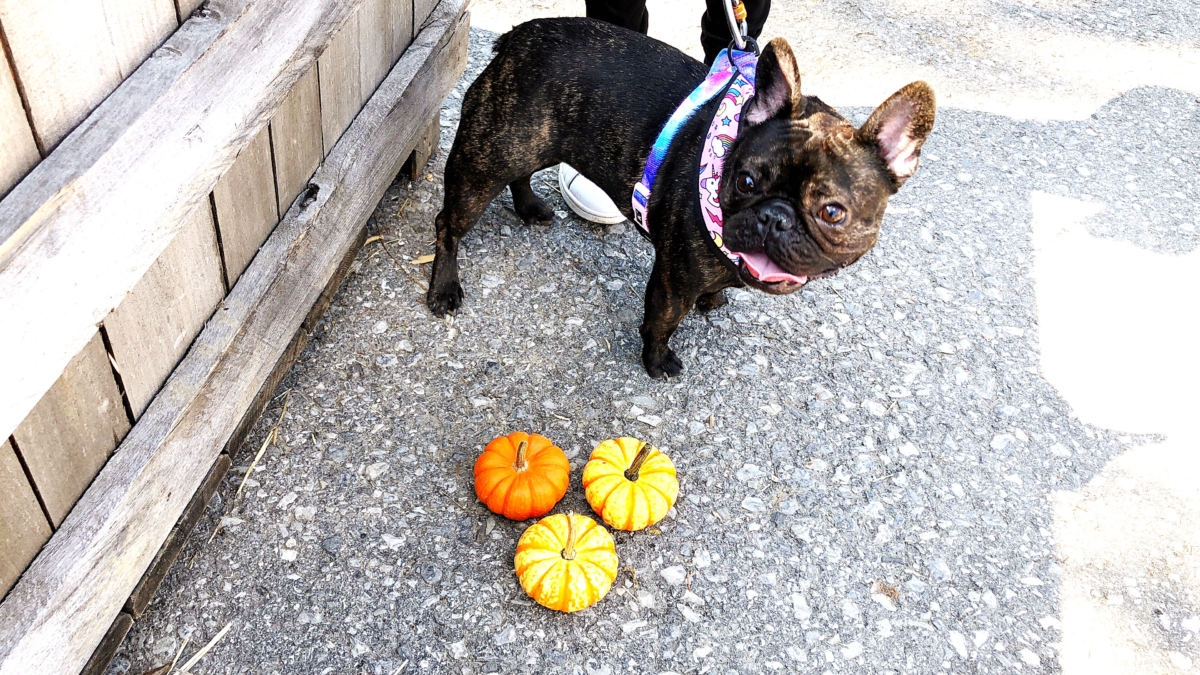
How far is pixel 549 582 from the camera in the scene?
2.83m

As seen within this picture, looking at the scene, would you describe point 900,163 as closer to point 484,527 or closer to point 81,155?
point 484,527

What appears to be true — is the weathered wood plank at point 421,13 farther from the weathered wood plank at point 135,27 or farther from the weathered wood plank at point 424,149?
the weathered wood plank at point 135,27

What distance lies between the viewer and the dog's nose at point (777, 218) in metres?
2.75

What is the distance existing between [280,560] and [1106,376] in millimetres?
3505

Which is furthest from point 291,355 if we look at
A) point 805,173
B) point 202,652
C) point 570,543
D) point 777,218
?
point 805,173

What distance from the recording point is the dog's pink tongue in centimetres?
293

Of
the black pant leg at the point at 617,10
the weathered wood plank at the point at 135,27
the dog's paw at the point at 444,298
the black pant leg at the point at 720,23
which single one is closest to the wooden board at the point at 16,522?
the weathered wood plank at the point at 135,27

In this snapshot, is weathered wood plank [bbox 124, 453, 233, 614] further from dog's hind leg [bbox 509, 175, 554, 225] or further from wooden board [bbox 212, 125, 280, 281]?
dog's hind leg [bbox 509, 175, 554, 225]

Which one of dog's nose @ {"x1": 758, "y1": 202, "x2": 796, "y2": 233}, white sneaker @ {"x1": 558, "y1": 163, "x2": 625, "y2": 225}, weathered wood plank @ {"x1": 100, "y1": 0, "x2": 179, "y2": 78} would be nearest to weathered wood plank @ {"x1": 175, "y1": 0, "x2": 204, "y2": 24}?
weathered wood plank @ {"x1": 100, "y1": 0, "x2": 179, "y2": 78}

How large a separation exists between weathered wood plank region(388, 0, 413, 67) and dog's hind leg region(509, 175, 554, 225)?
0.76m

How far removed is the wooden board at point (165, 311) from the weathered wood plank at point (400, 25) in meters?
1.41

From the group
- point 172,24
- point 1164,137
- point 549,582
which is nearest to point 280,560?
point 549,582

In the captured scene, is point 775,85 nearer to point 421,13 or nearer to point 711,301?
point 711,301

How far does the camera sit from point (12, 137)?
1843 mm
